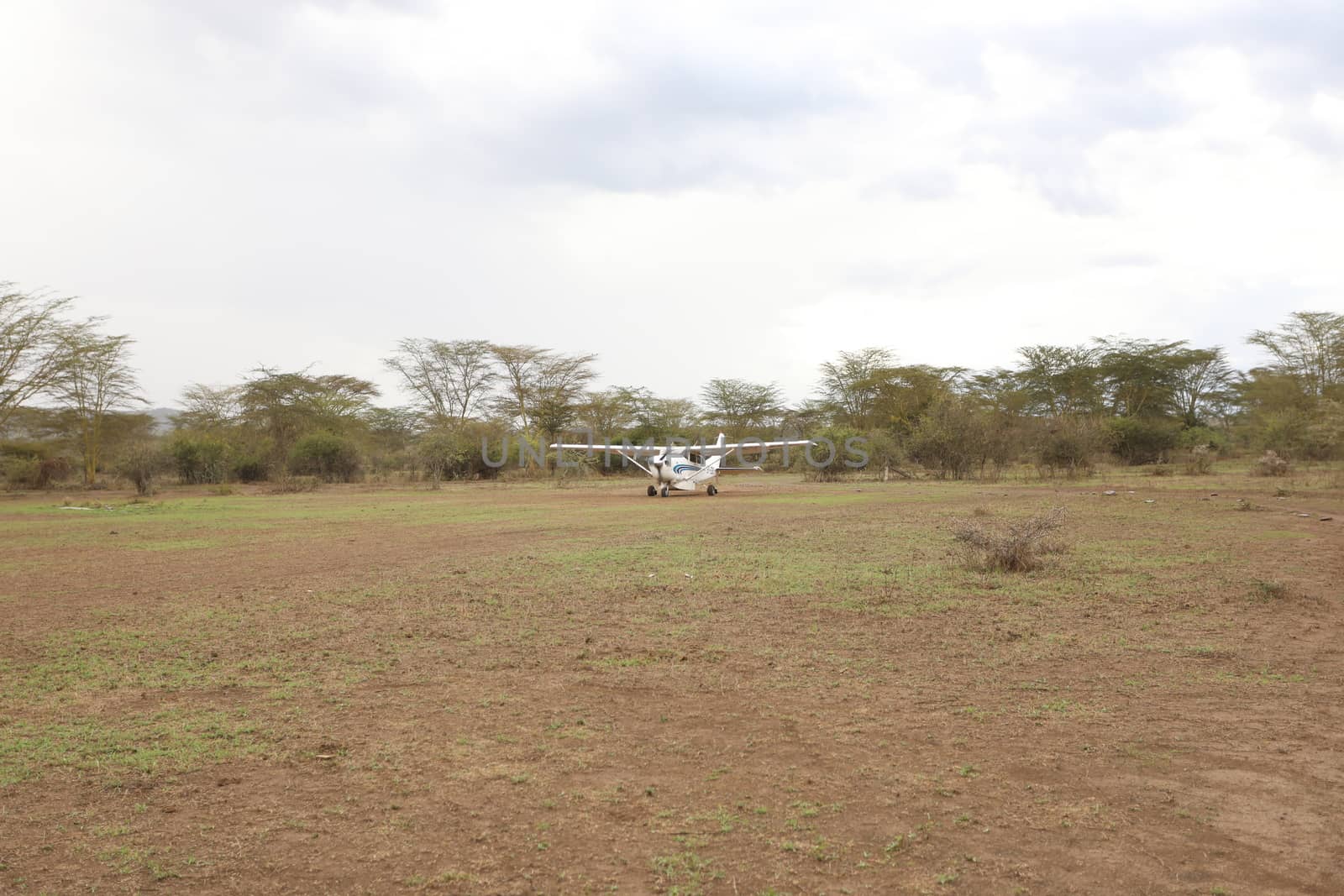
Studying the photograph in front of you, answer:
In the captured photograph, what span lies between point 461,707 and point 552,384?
41.4m

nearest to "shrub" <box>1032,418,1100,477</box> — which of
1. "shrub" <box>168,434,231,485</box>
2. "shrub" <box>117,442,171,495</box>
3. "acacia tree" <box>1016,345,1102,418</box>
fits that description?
"acacia tree" <box>1016,345,1102,418</box>

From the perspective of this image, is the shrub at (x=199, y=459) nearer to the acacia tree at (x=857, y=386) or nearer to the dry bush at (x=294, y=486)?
the dry bush at (x=294, y=486)

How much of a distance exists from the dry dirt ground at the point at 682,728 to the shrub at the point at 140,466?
70.9 ft

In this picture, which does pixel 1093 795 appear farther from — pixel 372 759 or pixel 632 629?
pixel 632 629

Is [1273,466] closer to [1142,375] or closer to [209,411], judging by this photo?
[1142,375]

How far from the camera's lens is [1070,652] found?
19.1 feet

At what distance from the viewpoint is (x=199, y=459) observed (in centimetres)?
3466

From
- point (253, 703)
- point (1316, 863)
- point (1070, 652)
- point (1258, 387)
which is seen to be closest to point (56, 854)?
point (253, 703)

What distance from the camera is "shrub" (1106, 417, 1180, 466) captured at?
1567 inches

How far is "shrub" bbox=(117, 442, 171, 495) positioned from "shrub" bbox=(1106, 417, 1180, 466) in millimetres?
41886

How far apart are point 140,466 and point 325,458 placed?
885cm

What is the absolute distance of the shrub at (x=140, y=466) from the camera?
28.8 metres

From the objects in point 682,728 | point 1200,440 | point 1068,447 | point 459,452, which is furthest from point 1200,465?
point 682,728

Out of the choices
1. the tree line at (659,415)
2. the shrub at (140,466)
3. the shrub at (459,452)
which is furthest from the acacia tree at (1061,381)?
the shrub at (140,466)
